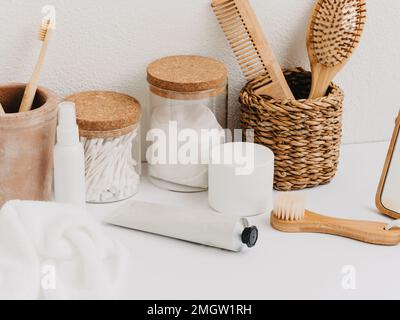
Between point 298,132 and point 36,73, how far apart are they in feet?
1.19

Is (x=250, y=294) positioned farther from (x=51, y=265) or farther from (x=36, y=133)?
(x=36, y=133)

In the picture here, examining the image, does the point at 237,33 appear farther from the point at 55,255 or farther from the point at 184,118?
the point at 55,255

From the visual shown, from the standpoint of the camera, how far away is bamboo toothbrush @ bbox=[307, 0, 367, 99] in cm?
104

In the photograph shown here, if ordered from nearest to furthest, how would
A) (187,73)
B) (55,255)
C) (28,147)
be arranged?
(55,255) → (28,147) → (187,73)

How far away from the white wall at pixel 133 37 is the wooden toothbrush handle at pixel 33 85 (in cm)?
8

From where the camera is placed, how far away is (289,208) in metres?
0.95

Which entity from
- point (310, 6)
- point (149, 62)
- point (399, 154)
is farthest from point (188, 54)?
point (399, 154)

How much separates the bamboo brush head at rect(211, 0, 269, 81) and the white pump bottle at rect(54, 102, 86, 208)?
27 cm

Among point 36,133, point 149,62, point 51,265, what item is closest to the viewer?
point 51,265

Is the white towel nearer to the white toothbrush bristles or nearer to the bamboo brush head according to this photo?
the white toothbrush bristles

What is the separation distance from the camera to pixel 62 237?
2.73ft

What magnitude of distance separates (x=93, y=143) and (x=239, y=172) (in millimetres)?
198

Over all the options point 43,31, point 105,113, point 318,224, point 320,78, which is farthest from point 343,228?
point 43,31

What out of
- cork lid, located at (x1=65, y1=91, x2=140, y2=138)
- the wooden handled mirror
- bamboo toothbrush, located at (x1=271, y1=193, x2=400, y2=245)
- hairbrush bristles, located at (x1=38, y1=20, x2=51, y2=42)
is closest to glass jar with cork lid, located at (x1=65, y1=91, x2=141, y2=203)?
cork lid, located at (x1=65, y1=91, x2=140, y2=138)
